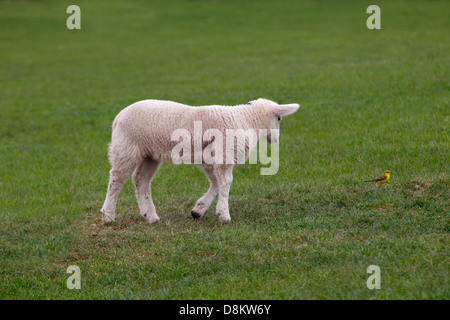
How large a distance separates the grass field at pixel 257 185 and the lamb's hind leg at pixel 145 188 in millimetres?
228

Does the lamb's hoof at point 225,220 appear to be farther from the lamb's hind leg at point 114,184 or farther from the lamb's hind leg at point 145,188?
the lamb's hind leg at point 114,184

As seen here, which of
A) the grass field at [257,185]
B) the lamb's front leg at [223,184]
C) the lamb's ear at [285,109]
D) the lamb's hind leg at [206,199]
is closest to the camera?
the grass field at [257,185]

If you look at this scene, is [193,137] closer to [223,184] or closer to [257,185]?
[223,184]

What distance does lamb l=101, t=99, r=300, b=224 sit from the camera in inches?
288

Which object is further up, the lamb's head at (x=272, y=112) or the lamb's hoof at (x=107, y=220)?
the lamb's head at (x=272, y=112)

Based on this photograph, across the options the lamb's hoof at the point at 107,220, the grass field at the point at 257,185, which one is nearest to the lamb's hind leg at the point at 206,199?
the grass field at the point at 257,185

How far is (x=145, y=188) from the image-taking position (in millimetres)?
7785

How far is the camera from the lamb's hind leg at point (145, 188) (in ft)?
25.3

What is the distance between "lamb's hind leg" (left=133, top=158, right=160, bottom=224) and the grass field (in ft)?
0.75

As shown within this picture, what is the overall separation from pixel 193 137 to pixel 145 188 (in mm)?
1035

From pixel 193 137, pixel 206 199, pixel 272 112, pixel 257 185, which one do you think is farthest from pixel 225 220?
pixel 257 185

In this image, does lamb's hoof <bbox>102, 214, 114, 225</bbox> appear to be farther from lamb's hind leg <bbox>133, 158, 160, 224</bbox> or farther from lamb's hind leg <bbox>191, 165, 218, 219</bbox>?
lamb's hind leg <bbox>191, 165, 218, 219</bbox>

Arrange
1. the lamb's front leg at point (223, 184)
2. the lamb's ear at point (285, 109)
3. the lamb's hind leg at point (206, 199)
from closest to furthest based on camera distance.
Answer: the lamb's front leg at point (223, 184), the lamb's ear at point (285, 109), the lamb's hind leg at point (206, 199)

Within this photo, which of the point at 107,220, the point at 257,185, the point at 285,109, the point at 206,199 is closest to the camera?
the point at 285,109
